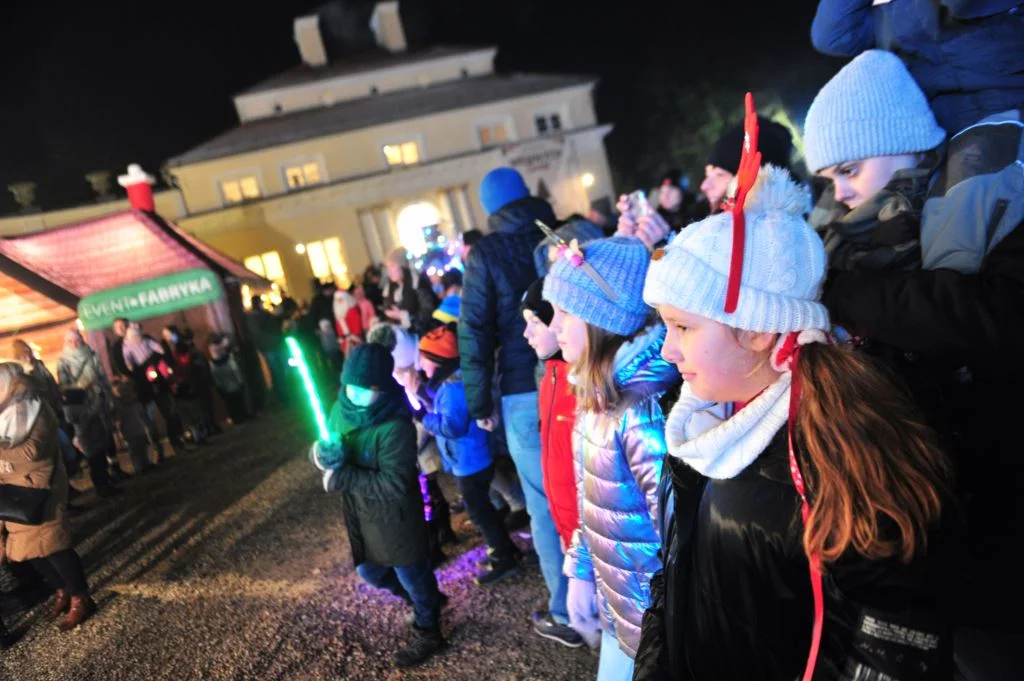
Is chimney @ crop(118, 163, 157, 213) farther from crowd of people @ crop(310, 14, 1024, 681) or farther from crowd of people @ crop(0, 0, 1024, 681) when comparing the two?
crowd of people @ crop(310, 14, 1024, 681)

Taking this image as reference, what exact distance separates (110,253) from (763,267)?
11889mm

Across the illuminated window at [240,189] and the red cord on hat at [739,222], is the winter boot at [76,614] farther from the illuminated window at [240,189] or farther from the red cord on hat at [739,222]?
the illuminated window at [240,189]

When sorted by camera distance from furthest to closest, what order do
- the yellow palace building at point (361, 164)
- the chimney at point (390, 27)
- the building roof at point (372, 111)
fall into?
the chimney at point (390, 27)
the building roof at point (372, 111)
the yellow palace building at point (361, 164)

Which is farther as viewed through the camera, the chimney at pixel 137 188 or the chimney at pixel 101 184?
the chimney at pixel 101 184

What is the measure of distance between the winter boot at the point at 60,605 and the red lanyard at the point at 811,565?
5.96 m

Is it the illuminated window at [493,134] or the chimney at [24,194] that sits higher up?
the chimney at [24,194]

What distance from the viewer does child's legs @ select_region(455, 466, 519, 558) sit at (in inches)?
155

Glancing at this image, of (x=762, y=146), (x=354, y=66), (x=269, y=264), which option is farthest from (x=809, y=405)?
(x=354, y=66)

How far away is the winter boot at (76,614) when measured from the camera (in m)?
4.68

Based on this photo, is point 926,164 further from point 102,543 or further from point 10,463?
point 102,543

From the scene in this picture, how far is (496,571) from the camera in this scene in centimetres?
399

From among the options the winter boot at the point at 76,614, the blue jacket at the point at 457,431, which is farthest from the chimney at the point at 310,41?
the blue jacket at the point at 457,431

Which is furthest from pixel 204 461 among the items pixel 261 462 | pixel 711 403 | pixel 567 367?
pixel 711 403

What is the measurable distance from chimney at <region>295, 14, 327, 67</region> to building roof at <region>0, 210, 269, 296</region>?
1111 inches
